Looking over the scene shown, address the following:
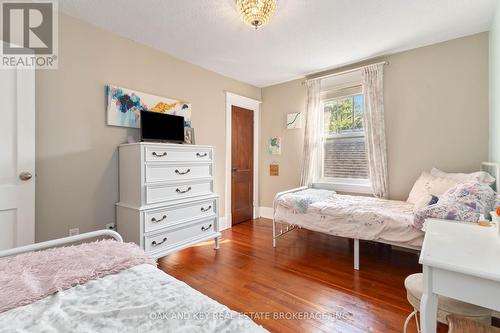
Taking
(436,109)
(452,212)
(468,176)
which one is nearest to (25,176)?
(452,212)

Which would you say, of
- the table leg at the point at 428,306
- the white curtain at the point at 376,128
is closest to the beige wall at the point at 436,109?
the white curtain at the point at 376,128

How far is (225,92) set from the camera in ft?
12.5

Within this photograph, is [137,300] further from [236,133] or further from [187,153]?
[236,133]

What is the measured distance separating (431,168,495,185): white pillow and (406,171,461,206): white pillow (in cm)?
5

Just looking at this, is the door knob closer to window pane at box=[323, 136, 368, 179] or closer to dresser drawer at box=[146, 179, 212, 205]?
dresser drawer at box=[146, 179, 212, 205]

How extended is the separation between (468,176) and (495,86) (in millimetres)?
865

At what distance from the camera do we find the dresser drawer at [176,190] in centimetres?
235

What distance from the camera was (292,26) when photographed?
7.82 feet

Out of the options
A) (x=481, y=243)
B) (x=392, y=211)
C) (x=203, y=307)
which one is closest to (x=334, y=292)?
(x=392, y=211)

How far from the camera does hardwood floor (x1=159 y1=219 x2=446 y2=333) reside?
169cm

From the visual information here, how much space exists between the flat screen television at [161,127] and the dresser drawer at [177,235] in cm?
104

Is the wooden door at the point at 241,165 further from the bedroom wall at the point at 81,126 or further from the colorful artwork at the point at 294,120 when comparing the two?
the bedroom wall at the point at 81,126

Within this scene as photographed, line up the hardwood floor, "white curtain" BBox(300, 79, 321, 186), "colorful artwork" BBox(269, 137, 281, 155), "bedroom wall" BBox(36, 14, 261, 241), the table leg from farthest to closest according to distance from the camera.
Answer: "colorful artwork" BBox(269, 137, 281, 155) < "white curtain" BBox(300, 79, 321, 186) < "bedroom wall" BBox(36, 14, 261, 241) < the hardwood floor < the table leg

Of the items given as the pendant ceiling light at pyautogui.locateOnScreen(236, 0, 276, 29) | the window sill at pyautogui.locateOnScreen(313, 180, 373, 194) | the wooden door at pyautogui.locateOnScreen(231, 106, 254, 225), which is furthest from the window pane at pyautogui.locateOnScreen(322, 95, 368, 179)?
the pendant ceiling light at pyautogui.locateOnScreen(236, 0, 276, 29)
